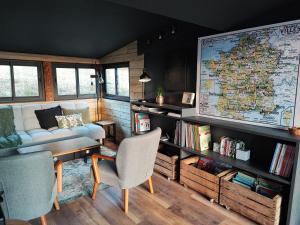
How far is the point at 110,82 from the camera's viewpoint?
4.85m

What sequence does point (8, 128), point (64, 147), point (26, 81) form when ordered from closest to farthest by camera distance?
point (64, 147)
point (8, 128)
point (26, 81)

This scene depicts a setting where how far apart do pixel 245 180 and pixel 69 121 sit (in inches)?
126

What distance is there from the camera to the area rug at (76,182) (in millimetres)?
2475

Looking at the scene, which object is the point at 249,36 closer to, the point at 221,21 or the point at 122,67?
the point at 221,21

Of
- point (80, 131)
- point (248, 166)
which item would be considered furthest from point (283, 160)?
point (80, 131)

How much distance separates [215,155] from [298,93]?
3.36 feet

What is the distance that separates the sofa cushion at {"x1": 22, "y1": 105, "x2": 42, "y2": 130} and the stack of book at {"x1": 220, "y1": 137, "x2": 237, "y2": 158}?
3.36 meters

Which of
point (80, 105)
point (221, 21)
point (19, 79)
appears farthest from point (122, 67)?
point (221, 21)

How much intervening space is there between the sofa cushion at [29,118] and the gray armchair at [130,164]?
7.46ft

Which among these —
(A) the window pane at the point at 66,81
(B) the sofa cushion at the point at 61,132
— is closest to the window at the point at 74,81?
(A) the window pane at the point at 66,81

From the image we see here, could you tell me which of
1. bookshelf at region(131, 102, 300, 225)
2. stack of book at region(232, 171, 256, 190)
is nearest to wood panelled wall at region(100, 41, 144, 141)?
bookshelf at region(131, 102, 300, 225)

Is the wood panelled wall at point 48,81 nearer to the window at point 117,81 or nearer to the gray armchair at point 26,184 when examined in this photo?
the window at point 117,81

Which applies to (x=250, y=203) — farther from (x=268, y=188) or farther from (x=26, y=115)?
(x=26, y=115)

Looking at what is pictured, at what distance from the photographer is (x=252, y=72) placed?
84.6 inches
